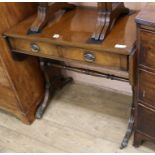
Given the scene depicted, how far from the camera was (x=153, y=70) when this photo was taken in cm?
113

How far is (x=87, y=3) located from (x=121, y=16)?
1.21 feet

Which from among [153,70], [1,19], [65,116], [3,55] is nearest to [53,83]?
[65,116]

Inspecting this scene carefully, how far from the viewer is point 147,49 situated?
1.07m

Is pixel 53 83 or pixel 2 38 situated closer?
pixel 2 38

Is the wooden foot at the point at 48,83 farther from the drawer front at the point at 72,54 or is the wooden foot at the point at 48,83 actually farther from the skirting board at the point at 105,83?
the drawer front at the point at 72,54

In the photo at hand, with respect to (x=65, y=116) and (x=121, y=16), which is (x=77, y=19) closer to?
(x=121, y=16)

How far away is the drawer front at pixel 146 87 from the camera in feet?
3.85

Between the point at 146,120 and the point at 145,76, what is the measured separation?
0.98ft

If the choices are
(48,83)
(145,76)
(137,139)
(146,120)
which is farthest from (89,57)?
(48,83)

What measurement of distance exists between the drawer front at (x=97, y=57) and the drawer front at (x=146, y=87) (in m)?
0.10

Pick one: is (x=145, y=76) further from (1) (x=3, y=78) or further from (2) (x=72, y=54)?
(1) (x=3, y=78)

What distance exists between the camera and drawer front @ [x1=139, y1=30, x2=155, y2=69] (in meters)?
1.03

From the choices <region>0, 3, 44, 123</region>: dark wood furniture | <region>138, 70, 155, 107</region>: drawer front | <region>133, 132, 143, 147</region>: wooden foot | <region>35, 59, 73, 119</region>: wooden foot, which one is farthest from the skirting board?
<region>138, 70, 155, 107</region>: drawer front

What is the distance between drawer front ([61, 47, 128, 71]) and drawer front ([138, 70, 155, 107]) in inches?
3.8
